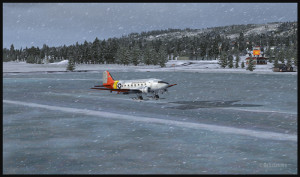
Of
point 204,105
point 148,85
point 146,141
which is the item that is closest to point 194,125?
point 146,141

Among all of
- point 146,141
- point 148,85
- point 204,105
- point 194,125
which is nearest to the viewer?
point 146,141

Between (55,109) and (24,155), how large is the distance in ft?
57.4

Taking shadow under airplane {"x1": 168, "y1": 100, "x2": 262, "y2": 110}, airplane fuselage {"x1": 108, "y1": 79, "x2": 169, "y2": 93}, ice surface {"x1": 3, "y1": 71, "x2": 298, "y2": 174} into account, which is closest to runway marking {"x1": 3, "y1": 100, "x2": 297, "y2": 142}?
ice surface {"x1": 3, "y1": 71, "x2": 298, "y2": 174}

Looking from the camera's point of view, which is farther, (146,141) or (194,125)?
(194,125)

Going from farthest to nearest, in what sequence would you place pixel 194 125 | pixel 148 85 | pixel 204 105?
pixel 204 105
pixel 148 85
pixel 194 125

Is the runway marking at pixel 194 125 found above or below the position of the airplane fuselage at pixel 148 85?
below

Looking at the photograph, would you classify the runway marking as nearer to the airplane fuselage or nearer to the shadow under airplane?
the airplane fuselage

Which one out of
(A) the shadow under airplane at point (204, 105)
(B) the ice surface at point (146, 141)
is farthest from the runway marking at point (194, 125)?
(A) the shadow under airplane at point (204, 105)

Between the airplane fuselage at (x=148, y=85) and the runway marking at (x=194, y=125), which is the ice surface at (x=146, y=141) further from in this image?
the airplane fuselage at (x=148, y=85)

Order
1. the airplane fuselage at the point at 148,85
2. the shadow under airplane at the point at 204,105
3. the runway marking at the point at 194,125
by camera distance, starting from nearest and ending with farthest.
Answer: the runway marking at the point at 194,125, the airplane fuselage at the point at 148,85, the shadow under airplane at the point at 204,105

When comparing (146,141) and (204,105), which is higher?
(146,141)

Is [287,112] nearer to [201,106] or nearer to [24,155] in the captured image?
[201,106]

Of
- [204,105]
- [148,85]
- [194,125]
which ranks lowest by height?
[204,105]

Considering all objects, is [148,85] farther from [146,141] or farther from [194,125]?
[146,141]
